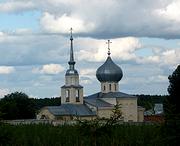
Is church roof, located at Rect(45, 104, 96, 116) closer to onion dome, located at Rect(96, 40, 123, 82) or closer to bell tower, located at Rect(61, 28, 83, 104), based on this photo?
bell tower, located at Rect(61, 28, 83, 104)

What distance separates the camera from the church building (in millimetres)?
106438

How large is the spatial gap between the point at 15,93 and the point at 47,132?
269 feet

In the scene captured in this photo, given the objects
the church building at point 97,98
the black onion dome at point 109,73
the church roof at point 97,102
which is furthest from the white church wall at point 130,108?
the black onion dome at point 109,73

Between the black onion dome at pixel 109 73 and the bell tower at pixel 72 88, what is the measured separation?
408 centimetres

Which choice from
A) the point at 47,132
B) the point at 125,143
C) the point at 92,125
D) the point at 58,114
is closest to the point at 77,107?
the point at 58,114

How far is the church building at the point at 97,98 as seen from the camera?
10644 cm

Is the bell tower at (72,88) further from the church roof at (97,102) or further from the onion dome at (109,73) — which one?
the onion dome at (109,73)

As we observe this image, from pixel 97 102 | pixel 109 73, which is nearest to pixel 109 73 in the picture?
pixel 109 73

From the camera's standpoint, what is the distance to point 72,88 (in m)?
108

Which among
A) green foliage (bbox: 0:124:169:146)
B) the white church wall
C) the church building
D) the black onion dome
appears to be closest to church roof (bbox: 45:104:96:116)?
the church building

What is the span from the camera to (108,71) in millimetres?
109500

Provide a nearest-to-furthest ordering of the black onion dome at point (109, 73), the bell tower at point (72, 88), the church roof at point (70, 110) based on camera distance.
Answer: the church roof at point (70, 110) < the bell tower at point (72, 88) < the black onion dome at point (109, 73)

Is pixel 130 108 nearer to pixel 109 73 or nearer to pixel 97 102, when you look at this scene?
pixel 97 102

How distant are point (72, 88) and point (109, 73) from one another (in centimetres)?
670
